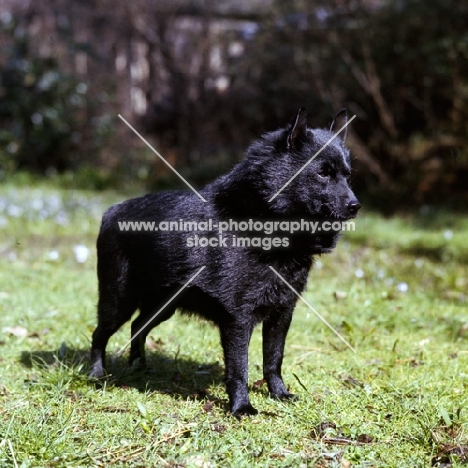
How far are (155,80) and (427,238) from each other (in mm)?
7416

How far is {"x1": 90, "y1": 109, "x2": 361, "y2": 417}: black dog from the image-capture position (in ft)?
10.1

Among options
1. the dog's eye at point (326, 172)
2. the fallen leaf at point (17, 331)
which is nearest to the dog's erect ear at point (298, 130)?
the dog's eye at point (326, 172)

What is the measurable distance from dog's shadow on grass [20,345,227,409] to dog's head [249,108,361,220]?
1058mm

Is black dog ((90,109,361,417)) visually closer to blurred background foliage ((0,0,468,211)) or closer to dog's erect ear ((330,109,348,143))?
dog's erect ear ((330,109,348,143))

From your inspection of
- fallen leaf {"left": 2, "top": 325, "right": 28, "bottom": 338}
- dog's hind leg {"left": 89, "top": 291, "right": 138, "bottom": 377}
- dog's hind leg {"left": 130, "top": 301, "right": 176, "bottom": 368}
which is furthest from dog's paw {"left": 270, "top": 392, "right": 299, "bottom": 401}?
fallen leaf {"left": 2, "top": 325, "right": 28, "bottom": 338}

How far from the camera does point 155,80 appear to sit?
13008mm

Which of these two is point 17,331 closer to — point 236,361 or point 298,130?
point 236,361

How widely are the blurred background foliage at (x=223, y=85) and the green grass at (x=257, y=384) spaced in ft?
12.5

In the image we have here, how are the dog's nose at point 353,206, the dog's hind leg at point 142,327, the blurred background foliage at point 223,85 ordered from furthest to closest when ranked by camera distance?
1. the blurred background foliage at point 223,85
2. the dog's hind leg at point 142,327
3. the dog's nose at point 353,206

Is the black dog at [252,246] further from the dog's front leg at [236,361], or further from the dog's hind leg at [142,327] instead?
the dog's hind leg at [142,327]

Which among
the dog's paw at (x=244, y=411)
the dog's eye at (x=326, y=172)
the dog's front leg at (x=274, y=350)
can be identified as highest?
the dog's eye at (x=326, y=172)

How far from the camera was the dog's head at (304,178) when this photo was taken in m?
3.06

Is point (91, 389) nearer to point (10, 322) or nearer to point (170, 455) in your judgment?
point (170, 455)

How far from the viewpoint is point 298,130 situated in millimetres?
3078
